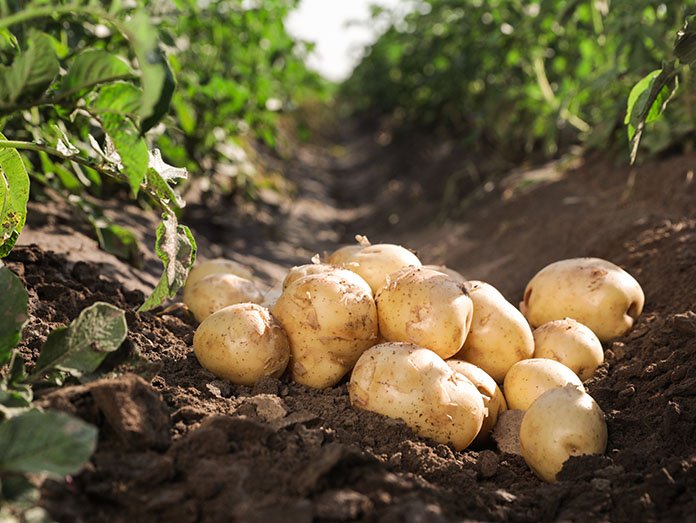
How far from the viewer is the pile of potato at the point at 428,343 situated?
1959 millimetres

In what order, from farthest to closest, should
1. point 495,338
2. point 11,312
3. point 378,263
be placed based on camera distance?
1. point 378,263
2. point 495,338
3. point 11,312

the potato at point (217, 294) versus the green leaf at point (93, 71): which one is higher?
the green leaf at point (93, 71)

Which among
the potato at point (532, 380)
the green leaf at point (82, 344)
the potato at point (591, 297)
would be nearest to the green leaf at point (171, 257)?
the green leaf at point (82, 344)

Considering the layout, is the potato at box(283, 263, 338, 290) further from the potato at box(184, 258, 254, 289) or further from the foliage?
the foliage

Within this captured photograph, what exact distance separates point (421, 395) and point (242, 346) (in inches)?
21.9

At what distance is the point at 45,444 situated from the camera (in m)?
1.31

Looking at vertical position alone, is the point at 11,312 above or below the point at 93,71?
below

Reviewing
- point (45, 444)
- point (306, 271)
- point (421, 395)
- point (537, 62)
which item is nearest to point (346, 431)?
point (421, 395)

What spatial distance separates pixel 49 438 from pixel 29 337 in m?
0.74

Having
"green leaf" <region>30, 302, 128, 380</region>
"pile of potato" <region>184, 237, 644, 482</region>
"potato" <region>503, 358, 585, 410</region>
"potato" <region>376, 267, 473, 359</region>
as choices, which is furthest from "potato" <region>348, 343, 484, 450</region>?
"green leaf" <region>30, 302, 128, 380</region>

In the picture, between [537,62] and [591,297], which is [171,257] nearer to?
[591,297]

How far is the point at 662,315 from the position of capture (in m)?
2.62

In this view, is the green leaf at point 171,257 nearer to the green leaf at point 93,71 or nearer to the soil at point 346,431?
the soil at point 346,431

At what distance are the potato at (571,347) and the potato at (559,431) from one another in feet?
1.17
